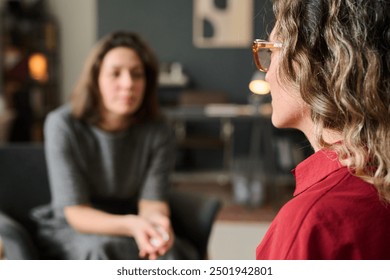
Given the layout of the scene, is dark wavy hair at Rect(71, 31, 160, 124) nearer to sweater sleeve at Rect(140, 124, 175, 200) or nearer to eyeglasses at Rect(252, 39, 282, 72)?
sweater sleeve at Rect(140, 124, 175, 200)

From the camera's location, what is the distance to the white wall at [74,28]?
22.6ft

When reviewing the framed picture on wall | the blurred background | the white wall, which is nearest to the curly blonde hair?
the blurred background

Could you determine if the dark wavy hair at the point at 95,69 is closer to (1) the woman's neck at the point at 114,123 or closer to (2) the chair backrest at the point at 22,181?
(1) the woman's neck at the point at 114,123

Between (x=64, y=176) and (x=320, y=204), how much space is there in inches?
50.5

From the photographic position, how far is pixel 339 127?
84cm

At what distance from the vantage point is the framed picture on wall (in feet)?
19.9

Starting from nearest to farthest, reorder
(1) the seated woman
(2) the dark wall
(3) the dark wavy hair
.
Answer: (1) the seated woman → (3) the dark wavy hair → (2) the dark wall

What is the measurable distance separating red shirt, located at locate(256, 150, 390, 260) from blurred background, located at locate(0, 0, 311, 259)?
12.1 feet

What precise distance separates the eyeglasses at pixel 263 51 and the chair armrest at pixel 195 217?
1108 mm

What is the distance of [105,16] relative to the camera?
6168mm

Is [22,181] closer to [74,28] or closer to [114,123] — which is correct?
[114,123]

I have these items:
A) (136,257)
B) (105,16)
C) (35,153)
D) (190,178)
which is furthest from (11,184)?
(105,16)

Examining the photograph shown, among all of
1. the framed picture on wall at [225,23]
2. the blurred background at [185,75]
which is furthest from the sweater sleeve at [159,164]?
the framed picture on wall at [225,23]
